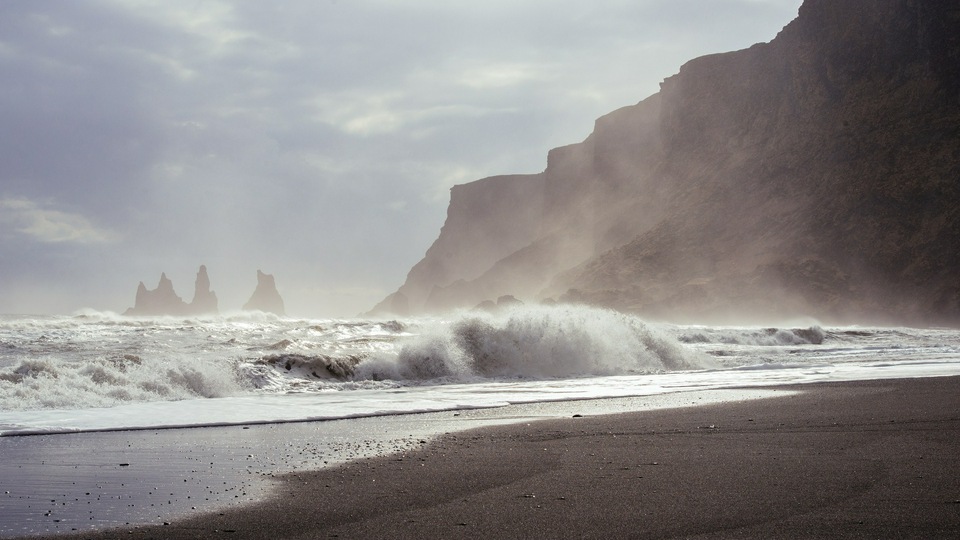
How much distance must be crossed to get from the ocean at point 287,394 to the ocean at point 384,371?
49mm

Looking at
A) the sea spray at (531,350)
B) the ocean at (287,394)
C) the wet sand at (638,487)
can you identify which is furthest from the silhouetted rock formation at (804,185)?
the wet sand at (638,487)

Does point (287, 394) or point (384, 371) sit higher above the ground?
point (384, 371)

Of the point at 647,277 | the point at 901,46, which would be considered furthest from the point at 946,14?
the point at 647,277

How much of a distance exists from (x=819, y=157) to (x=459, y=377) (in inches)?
2441

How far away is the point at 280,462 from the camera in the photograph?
7.01 meters

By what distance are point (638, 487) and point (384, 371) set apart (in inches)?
494

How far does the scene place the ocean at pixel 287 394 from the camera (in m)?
6.07

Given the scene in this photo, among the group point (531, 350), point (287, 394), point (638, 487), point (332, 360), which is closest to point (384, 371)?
point (332, 360)

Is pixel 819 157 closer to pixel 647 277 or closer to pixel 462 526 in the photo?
pixel 647 277

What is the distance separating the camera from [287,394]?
1462 centimetres

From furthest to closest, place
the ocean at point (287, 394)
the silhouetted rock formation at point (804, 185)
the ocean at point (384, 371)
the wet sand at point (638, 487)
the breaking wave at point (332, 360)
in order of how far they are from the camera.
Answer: the silhouetted rock formation at point (804, 185)
the breaking wave at point (332, 360)
the ocean at point (384, 371)
the ocean at point (287, 394)
the wet sand at point (638, 487)

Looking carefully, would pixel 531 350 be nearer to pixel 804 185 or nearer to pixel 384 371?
pixel 384 371

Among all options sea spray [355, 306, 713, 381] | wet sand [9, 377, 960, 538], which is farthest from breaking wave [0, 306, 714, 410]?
wet sand [9, 377, 960, 538]

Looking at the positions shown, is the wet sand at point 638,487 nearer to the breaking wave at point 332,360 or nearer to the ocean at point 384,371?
the ocean at point 384,371
